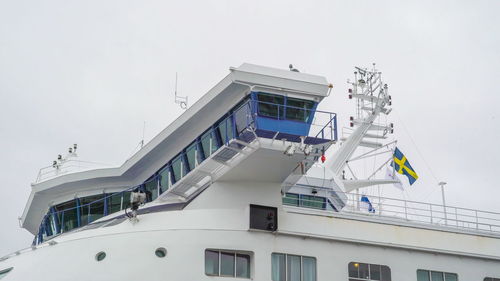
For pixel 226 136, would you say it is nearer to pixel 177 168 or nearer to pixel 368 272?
pixel 177 168

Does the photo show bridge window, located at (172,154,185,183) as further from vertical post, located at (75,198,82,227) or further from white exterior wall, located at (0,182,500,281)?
vertical post, located at (75,198,82,227)

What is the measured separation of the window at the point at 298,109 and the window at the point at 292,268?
4521mm

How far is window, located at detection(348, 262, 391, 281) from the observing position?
24.4m

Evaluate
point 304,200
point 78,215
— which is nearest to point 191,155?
point 78,215

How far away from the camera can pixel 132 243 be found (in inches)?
887

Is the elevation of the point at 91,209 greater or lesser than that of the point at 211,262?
greater

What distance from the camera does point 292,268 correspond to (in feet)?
77.5

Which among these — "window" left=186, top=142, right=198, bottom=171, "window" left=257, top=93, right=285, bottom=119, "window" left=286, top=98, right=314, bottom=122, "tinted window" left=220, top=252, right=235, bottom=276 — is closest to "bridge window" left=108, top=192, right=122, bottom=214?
"window" left=186, top=142, right=198, bottom=171

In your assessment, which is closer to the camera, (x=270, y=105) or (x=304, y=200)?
(x=270, y=105)

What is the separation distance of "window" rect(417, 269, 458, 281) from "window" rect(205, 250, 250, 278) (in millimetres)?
6446

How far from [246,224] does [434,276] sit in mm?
7256

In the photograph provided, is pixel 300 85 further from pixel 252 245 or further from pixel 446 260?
pixel 446 260

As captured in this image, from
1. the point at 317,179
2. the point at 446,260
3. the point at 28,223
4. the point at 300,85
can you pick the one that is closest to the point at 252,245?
the point at 300,85

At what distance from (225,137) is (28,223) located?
44.3ft
